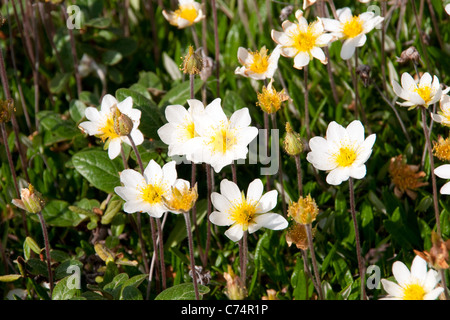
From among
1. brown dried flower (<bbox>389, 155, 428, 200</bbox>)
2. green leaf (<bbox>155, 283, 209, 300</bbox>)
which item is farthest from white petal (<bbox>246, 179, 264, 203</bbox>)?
brown dried flower (<bbox>389, 155, 428, 200</bbox>)

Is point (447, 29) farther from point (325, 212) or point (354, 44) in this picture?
point (325, 212)

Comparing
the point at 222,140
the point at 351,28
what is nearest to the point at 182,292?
the point at 222,140

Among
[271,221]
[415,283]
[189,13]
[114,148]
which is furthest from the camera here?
[189,13]

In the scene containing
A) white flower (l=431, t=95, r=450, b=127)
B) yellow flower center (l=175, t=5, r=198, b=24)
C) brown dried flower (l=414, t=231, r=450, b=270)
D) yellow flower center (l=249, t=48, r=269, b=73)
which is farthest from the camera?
yellow flower center (l=175, t=5, r=198, b=24)

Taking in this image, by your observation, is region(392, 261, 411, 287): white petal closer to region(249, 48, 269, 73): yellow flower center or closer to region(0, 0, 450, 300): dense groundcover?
region(0, 0, 450, 300): dense groundcover

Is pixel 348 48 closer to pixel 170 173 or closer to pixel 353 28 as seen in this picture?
pixel 353 28

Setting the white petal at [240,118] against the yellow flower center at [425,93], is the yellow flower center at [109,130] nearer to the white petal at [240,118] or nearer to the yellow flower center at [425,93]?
the white petal at [240,118]
